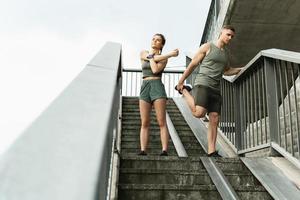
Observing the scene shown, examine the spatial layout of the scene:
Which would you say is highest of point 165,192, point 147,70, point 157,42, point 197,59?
point 157,42

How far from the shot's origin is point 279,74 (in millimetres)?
3369

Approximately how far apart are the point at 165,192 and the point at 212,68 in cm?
165

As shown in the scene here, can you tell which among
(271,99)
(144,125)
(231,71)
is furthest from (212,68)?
(144,125)

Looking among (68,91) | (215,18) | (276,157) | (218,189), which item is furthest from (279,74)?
(215,18)

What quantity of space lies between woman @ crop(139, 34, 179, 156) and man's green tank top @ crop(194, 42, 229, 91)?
34 centimetres

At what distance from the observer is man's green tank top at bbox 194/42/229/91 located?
376 centimetres

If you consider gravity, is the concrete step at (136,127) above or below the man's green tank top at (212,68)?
below

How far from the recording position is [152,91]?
3.74 meters

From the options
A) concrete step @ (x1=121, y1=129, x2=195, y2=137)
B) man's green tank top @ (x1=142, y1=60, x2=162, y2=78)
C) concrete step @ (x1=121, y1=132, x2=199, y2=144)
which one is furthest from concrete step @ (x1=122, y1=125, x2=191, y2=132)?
man's green tank top @ (x1=142, y1=60, x2=162, y2=78)

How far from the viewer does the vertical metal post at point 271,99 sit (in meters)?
3.32

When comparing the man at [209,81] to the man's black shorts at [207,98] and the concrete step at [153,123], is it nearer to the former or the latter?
the man's black shorts at [207,98]

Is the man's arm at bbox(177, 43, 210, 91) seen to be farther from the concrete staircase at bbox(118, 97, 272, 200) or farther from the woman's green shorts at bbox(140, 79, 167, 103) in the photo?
the concrete staircase at bbox(118, 97, 272, 200)

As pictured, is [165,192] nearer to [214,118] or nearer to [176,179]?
[176,179]

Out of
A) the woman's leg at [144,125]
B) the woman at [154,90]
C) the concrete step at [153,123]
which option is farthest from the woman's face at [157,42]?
the concrete step at [153,123]
